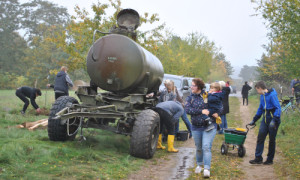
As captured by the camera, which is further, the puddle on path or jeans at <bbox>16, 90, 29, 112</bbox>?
jeans at <bbox>16, 90, 29, 112</bbox>

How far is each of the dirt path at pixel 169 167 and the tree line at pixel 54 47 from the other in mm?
9286

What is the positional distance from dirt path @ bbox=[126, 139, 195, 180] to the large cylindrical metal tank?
6.10ft

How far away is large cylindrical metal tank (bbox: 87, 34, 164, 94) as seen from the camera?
7.29 m

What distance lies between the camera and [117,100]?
7.28 m

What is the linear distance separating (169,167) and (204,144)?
1.08 meters

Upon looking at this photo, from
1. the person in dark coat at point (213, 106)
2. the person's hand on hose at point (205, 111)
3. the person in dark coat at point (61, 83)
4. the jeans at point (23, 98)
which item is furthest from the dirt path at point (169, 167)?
the jeans at point (23, 98)

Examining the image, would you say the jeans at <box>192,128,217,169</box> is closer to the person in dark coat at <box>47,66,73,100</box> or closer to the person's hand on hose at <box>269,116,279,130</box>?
the person's hand on hose at <box>269,116,279,130</box>

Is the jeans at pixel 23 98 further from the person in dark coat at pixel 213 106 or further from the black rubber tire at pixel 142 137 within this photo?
the person in dark coat at pixel 213 106

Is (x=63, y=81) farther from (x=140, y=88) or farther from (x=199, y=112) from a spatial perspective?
(x=199, y=112)

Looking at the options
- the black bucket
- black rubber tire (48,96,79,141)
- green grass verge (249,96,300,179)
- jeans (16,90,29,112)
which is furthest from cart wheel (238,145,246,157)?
jeans (16,90,29,112)

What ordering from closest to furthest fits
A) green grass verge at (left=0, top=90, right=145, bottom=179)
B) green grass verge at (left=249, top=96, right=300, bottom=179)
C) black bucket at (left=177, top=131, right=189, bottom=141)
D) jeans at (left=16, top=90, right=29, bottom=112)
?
green grass verge at (left=0, top=90, right=145, bottom=179) → green grass verge at (left=249, top=96, right=300, bottom=179) → black bucket at (left=177, top=131, right=189, bottom=141) → jeans at (left=16, top=90, right=29, bottom=112)

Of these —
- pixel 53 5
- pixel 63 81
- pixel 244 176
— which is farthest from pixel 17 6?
pixel 244 176

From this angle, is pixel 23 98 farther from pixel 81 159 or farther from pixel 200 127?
pixel 200 127

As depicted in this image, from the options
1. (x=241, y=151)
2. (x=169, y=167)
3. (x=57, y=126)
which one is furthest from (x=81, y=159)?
(x=241, y=151)
